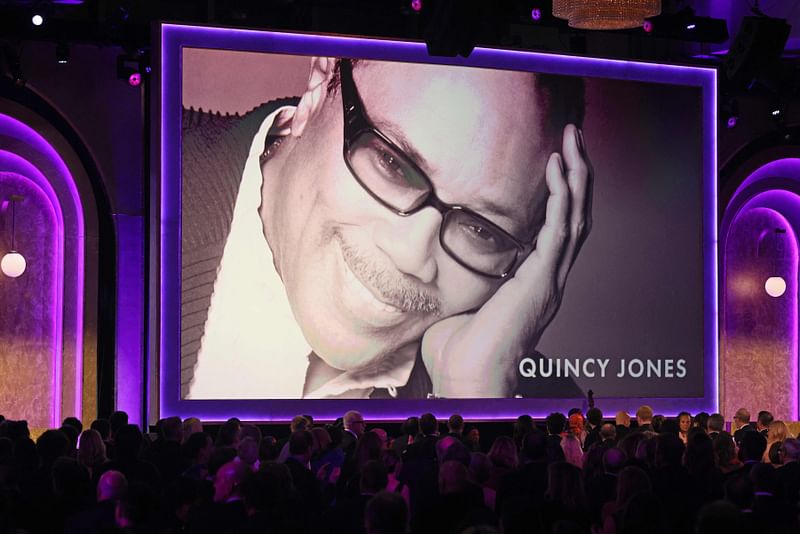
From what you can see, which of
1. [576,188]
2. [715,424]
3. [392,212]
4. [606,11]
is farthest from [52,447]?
[576,188]

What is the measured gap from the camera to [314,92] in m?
12.1

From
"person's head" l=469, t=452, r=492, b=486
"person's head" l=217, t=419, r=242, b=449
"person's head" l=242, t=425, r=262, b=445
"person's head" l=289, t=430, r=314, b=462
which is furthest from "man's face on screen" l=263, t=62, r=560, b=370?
"person's head" l=469, t=452, r=492, b=486

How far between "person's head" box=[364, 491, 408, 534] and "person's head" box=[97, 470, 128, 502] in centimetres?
150

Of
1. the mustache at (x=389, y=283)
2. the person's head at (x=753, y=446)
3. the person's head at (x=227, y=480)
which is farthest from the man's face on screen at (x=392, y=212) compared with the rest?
the person's head at (x=227, y=480)

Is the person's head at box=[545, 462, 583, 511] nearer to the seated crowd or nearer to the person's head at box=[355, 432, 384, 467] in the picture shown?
the seated crowd

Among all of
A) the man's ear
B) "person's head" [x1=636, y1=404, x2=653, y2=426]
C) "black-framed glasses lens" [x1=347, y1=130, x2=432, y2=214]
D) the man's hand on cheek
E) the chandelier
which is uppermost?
the man's ear

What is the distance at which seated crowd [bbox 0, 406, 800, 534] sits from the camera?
4.88 metres

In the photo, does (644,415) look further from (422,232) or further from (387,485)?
(387,485)

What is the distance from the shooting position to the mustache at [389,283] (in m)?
12.1

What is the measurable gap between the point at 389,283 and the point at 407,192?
0.94 meters

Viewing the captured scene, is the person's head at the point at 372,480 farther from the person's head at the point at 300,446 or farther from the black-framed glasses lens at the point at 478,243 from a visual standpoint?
the black-framed glasses lens at the point at 478,243

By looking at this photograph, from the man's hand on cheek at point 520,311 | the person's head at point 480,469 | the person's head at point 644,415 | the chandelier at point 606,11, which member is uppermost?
the chandelier at point 606,11

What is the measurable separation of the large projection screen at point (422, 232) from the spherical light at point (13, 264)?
1.67m

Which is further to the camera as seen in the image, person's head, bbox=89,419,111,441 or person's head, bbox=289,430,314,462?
person's head, bbox=89,419,111,441
